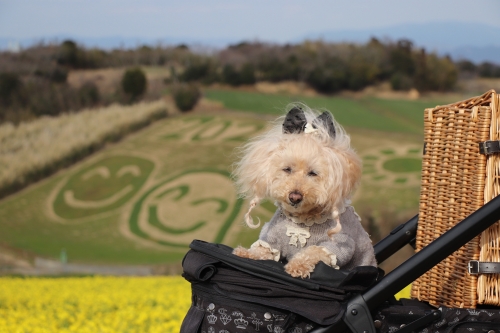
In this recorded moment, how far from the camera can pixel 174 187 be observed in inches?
661

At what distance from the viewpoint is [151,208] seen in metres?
16.4

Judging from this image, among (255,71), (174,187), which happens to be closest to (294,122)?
(174,187)

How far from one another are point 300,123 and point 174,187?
1430cm

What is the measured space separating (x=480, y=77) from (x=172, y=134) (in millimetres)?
9104

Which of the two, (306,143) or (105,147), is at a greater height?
→ (306,143)

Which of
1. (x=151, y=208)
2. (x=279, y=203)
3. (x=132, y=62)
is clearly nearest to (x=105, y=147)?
(x=151, y=208)

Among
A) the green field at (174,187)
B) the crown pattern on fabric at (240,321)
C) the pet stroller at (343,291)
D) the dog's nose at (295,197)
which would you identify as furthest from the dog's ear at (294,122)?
the green field at (174,187)

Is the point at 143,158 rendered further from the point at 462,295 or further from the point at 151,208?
the point at 462,295

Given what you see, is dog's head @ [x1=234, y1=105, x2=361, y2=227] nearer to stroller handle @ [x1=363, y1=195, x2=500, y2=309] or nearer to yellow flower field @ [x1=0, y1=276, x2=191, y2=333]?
stroller handle @ [x1=363, y1=195, x2=500, y2=309]

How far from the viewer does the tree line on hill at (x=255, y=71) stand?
59.8 feet

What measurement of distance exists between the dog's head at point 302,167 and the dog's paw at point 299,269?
0.28 meters

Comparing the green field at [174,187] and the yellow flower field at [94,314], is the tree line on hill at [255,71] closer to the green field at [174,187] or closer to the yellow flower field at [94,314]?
the green field at [174,187]

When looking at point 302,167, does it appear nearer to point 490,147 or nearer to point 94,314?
point 490,147

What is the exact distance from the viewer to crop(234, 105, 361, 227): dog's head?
99.2 inches
